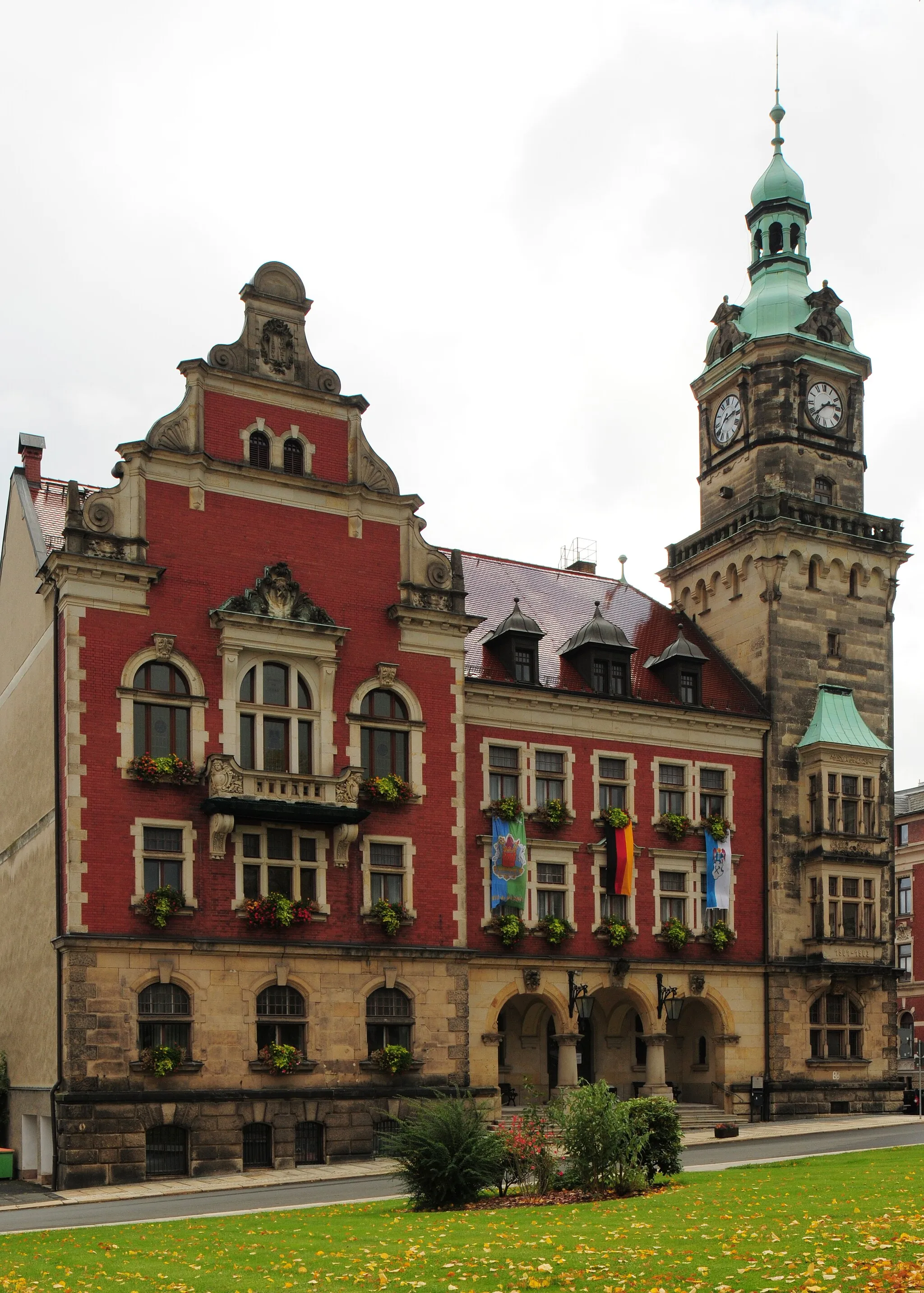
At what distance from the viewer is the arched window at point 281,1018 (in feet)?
128

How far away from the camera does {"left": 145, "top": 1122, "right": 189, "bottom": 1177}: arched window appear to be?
120ft

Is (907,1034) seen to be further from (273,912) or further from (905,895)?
(273,912)

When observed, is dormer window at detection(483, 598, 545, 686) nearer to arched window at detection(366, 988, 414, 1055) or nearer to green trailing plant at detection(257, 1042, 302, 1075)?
arched window at detection(366, 988, 414, 1055)

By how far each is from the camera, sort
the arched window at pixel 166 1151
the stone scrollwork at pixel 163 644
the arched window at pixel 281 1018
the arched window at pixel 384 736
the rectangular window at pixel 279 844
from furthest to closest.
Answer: the arched window at pixel 384 736, the rectangular window at pixel 279 844, the arched window at pixel 281 1018, the stone scrollwork at pixel 163 644, the arched window at pixel 166 1151


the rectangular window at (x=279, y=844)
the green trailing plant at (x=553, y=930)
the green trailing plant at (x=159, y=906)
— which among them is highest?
the rectangular window at (x=279, y=844)

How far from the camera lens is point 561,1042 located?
46406mm

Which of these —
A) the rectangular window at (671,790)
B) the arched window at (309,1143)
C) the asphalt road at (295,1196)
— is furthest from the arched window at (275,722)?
the rectangular window at (671,790)

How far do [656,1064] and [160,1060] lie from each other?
1869 cm

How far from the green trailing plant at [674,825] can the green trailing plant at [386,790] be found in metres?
11.0

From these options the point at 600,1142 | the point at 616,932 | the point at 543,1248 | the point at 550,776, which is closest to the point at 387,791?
the point at 550,776

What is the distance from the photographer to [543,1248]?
60.3 feet

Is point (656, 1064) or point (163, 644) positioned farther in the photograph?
point (656, 1064)

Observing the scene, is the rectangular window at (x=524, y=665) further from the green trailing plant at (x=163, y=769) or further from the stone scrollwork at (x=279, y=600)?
the green trailing plant at (x=163, y=769)

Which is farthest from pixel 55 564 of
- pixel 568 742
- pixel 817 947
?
pixel 817 947
